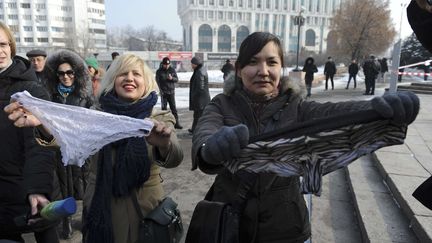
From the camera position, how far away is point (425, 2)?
53.5 inches

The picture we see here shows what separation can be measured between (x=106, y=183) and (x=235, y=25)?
117769mm

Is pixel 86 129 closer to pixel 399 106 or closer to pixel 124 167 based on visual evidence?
pixel 124 167

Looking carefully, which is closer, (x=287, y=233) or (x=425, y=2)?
(x=425, y=2)

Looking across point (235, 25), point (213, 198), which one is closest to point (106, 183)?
point (213, 198)

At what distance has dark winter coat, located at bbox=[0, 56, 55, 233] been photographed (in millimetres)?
2051

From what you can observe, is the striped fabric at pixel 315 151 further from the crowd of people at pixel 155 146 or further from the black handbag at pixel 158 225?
the black handbag at pixel 158 225

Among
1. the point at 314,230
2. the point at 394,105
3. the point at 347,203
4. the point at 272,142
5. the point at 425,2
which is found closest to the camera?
the point at 394,105

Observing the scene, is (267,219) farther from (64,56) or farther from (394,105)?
(64,56)

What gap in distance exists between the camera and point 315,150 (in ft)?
4.91

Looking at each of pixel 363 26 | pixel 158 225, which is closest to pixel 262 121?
pixel 158 225

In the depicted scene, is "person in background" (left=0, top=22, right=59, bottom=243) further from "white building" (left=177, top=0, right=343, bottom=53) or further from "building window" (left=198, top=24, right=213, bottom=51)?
"building window" (left=198, top=24, right=213, bottom=51)

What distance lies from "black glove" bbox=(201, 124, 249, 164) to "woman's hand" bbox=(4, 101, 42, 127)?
44.2 inches

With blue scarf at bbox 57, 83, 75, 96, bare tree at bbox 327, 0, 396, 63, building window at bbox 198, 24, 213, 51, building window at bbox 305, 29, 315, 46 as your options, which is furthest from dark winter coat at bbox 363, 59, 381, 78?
building window at bbox 305, 29, 315, 46

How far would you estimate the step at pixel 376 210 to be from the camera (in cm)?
327
